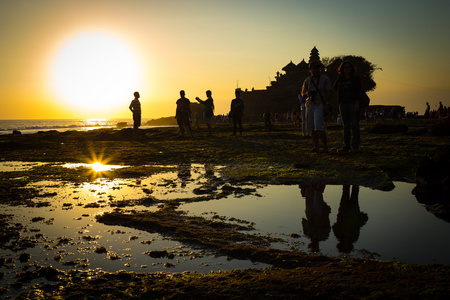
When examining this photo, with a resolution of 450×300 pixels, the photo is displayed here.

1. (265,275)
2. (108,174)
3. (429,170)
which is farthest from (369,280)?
(108,174)

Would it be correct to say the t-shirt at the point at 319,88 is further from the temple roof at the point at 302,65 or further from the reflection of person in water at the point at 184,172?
the temple roof at the point at 302,65

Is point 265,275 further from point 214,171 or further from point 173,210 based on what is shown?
point 214,171

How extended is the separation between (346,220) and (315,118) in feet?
15.1

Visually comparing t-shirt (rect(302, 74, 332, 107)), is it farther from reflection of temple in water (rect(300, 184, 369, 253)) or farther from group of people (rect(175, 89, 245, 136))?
group of people (rect(175, 89, 245, 136))

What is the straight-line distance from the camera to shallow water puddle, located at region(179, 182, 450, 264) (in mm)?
2492

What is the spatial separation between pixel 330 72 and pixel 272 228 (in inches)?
2395

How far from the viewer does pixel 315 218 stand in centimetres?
331

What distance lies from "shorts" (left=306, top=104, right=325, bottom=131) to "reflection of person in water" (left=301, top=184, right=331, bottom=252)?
3.20 metres

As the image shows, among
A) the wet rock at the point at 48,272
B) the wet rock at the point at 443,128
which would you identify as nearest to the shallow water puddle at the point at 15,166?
the wet rock at the point at 48,272

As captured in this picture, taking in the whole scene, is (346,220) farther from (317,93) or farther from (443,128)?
(443,128)

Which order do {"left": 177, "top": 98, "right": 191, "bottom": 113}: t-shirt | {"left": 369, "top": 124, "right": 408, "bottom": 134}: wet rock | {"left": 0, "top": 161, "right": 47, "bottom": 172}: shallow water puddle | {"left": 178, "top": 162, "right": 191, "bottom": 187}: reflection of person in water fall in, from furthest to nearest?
{"left": 177, "top": 98, "right": 191, "bottom": 113}: t-shirt → {"left": 369, "top": 124, "right": 408, "bottom": 134}: wet rock → {"left": 0, "top": 161, "right": 47, "bottom": 172}: shallow water puddle → {"left": 178, "top": 162, "right": 191, "bottom": 187}: reflection of person in water

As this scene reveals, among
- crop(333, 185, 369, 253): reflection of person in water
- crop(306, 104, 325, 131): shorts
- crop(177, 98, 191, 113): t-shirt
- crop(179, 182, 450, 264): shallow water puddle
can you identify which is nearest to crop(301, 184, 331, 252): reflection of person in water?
crop(179, 182, 450, 264): shallow water puddle

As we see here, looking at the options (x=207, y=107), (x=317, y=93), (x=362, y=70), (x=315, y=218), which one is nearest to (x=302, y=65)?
(x=362, y=70)

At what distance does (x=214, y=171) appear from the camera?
254 inches
